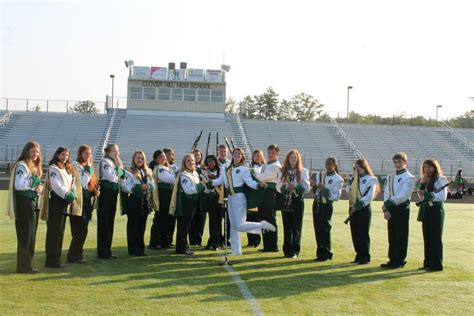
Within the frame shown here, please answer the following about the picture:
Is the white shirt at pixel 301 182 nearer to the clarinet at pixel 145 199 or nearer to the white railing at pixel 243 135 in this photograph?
the clarinet at pixel 145 199

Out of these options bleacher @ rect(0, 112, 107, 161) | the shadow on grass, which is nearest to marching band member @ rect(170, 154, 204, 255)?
the shadow on grass

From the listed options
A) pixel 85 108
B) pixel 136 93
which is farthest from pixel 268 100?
pixel 136 93

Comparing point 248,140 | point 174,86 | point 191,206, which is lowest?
point 191,206

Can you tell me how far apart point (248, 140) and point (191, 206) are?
33.2m

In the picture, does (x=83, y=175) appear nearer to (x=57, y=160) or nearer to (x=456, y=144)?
(x=57, y=160)

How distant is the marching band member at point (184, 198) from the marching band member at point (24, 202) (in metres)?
2.51

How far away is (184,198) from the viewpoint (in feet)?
32.6

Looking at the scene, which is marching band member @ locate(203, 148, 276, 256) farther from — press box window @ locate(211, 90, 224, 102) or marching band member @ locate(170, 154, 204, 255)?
press box window @ locate(211, 90, 224, 102)

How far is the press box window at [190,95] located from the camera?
1784 inches

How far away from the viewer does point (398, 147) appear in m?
44.6

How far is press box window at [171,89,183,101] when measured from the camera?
1784 inches

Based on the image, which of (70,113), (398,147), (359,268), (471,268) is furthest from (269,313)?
(70,113)

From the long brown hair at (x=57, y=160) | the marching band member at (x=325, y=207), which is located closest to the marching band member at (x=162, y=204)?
the long brown hair at (x=57, y=160)

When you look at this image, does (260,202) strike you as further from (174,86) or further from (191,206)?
(174,86)
